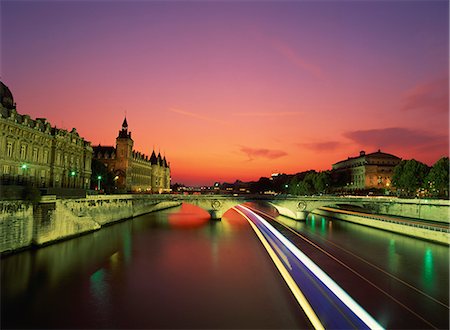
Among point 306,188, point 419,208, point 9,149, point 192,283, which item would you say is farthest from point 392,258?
point 306,188

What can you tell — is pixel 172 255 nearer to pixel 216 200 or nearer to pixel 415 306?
pixel 415 306

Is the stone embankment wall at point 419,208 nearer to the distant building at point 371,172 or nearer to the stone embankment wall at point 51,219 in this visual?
the stone embankment wall at point 51,219

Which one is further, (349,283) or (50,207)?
(50,207)

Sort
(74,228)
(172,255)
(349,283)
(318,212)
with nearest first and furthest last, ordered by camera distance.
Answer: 1. (349,283)
2. (172,255)
3. (74,228)
4. (318,212)

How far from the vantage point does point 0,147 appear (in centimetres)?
4841

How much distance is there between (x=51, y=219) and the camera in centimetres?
4194

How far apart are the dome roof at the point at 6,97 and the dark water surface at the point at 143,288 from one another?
33.9 metres

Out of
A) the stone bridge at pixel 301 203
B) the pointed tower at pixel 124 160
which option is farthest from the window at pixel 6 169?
the pointed tower at pixel 124 160

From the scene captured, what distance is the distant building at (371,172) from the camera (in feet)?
463

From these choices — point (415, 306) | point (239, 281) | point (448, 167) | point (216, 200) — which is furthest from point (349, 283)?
point (448, 167)

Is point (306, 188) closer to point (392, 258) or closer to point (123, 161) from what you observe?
point (123, 161)

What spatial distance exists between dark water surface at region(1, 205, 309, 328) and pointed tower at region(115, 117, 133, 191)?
70.1 m

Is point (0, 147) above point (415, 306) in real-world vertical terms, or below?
above

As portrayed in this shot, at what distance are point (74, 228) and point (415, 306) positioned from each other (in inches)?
1684
